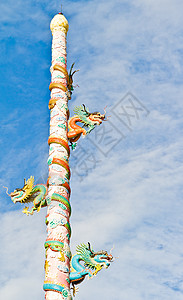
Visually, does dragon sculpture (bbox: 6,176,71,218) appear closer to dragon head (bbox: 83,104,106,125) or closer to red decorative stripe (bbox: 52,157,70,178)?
red decorative stripe (bbox: 52,157,70,178)

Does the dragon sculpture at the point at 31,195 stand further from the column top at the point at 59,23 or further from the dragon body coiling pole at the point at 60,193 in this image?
the column top at the point at 59,23

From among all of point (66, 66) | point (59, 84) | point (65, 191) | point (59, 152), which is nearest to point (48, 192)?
point (65, 191)

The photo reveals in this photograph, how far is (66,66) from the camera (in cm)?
1144

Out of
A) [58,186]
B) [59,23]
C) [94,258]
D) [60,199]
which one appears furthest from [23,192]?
[59,23]

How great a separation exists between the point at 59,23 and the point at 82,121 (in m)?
3.31

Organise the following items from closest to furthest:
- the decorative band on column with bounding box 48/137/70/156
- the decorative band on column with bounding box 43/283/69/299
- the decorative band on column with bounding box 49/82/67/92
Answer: the decorative band on column with bounding box 43/283/69/299 < the decorative band on column with bounding box 48/137/70/156 < the decorative band on column with bounding box 49/82/67/92

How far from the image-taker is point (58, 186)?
9070 mm

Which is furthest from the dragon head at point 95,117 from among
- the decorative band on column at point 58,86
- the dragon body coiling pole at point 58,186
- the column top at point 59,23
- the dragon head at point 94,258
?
the dragon head at point 94,258

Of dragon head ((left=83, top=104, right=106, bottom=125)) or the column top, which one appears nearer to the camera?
dragon head ((left=83, top=104, right=106, bottom=125))

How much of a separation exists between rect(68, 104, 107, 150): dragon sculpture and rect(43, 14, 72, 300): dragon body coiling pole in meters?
0.20

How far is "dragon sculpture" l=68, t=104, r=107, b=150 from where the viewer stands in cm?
1031

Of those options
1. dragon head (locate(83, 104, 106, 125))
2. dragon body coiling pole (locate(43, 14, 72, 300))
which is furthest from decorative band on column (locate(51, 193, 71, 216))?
dragon head (locate(83, 104, 106, 125))

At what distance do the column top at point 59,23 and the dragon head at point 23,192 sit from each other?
187 inches

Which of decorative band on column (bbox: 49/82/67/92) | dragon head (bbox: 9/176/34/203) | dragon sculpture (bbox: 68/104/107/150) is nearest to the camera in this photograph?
dragon head (bbox: 9/176/34/203)
